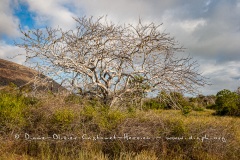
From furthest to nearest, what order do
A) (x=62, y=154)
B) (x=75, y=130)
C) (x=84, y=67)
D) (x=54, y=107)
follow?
1. (x=84, y=67)
2. (x=54, y=107)
3. (x=75, y=130)
4. (x=62, y=154)

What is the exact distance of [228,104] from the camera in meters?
21.3

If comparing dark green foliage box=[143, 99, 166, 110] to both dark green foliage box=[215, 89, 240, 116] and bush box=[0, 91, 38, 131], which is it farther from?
dark green foliage box=[215, 89, 240, 116]

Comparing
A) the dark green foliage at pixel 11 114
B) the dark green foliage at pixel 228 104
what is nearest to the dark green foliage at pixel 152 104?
the dark green foliage at pixel 11 114

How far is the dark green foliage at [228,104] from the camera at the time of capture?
2069 centimetres

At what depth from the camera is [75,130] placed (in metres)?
7.14

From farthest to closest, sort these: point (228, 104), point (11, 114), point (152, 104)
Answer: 1. point (228, 104)
2. point (152, 104)
3. point (11, 114)

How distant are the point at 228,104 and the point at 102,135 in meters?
17.0

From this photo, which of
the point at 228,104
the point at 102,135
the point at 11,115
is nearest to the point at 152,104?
the point at 102,135

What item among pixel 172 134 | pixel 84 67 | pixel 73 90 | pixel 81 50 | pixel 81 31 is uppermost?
pixel 81 31

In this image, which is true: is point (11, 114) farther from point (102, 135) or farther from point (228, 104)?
point (228, 104)

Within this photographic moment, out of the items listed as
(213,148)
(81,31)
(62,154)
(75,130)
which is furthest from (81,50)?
(213,148)

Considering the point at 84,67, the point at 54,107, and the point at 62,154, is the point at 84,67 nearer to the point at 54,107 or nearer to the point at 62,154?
the point at 54,107

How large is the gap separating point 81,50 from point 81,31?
2.17ft

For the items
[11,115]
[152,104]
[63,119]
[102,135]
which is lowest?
[102,135]
